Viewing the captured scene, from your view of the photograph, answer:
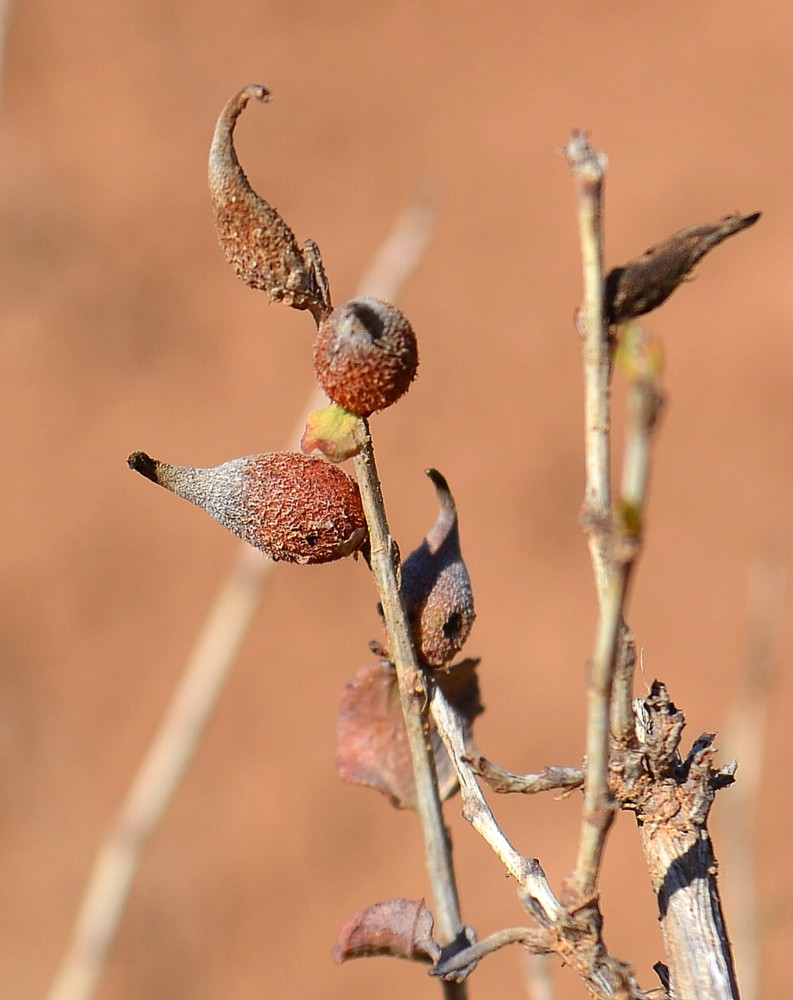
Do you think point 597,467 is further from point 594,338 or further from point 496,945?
point 496,945

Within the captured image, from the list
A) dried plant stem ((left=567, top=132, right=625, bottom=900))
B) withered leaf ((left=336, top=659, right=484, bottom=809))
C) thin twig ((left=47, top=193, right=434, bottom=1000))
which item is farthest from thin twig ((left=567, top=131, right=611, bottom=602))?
thin twig ((left=47, top=193, right=434, bottom=1000))

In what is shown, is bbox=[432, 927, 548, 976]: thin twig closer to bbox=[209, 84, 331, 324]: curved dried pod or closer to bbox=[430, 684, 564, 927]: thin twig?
bbox=[430, 684, 564, 927]: thin twig

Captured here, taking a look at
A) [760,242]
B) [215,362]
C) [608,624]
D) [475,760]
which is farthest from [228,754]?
[608,624]

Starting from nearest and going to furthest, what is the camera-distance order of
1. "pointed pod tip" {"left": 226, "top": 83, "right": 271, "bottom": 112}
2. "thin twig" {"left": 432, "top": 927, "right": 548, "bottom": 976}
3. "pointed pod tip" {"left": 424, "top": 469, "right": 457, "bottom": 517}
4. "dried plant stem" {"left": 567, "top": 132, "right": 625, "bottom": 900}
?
"dried plant stem" {"left": 567, "top": 132, "right": 625, "bottom": 900}
"thin twig" {"left": 432, "top": 927, "right": 548, "bottom": 976}
"pointed pod tip" {"left": 226, "top": 83, "right": 271, "bottom": 112}
"pointed pod tip" {"left": 424, "top": 469, "right": 457, "bottom": 517}

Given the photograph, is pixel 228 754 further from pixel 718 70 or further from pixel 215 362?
pixel 718 70

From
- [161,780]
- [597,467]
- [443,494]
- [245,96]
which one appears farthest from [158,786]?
[597,467]

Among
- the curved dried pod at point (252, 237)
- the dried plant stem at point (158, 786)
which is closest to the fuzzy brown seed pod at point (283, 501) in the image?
the curved dried pod at point (252, 237)

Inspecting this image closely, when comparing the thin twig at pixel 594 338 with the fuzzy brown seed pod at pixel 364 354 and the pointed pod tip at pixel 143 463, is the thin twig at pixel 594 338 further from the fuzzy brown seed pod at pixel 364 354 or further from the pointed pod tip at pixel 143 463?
the pointed pod tip at pixel 143 463
